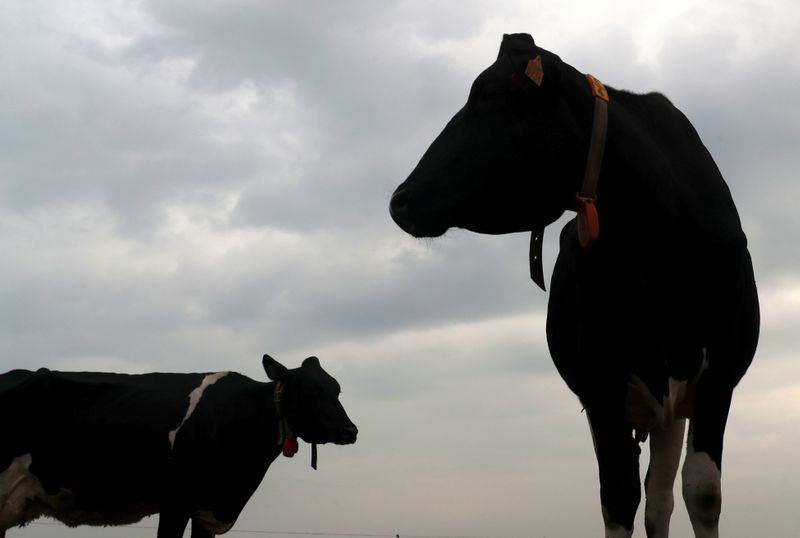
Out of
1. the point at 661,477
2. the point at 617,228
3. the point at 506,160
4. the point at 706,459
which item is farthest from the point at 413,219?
the point at 661,477

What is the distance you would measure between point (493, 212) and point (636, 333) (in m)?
0.90

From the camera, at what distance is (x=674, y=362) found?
4258mm

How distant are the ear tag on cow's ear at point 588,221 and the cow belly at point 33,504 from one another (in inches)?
270

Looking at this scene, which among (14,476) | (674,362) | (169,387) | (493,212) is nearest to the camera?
(493,212)

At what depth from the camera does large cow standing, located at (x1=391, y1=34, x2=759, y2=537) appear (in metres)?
3.89

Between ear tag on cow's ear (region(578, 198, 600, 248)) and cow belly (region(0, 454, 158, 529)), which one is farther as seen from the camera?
cow belly (region(0, 454, 158, 529))

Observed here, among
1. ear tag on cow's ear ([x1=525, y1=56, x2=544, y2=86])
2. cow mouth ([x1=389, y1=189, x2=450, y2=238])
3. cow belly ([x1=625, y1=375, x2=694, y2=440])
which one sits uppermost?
ear tag on cow's ear ([x1=525, y1=56, x2=544, y2=86])

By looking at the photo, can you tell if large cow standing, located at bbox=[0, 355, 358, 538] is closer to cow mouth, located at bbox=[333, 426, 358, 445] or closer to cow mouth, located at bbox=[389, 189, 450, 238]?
cow mouth, located at bbox=[333, 426, 358, 445]

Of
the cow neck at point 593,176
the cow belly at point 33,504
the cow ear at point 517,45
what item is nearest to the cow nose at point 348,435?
the cow belly at point 33,504

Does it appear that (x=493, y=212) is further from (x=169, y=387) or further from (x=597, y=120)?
(x=169, y=387)

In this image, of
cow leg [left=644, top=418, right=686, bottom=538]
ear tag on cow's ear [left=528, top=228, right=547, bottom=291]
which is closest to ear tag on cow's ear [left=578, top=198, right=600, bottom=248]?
ear tag on cow's ear [left=528, top=228, right=547, bottom=291]

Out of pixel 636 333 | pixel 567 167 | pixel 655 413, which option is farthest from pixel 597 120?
pixel 655 413

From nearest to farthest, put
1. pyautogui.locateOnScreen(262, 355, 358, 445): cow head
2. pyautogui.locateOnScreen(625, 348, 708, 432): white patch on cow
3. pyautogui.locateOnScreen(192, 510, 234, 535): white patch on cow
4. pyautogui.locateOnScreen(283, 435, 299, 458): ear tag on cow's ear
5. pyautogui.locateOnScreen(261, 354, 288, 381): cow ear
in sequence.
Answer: pyautogui.locateOnScreen(625, 348, 708, 432): white patch on cow, pyautogui.locateOnScreen(192, 510, 234, 535): white patch on cow, pyautogui.locateOnScreen(283, 435, 299, 458): ear tag on cow's ear, pyautogui.locateOnScreen(262, 355, 358, 445): cow head, pyautogui.locateOnScreen(261, 354, 288, 381): cow ear

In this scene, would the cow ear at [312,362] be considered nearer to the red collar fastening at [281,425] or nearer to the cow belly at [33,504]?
the red collar fastening at [281,425]
